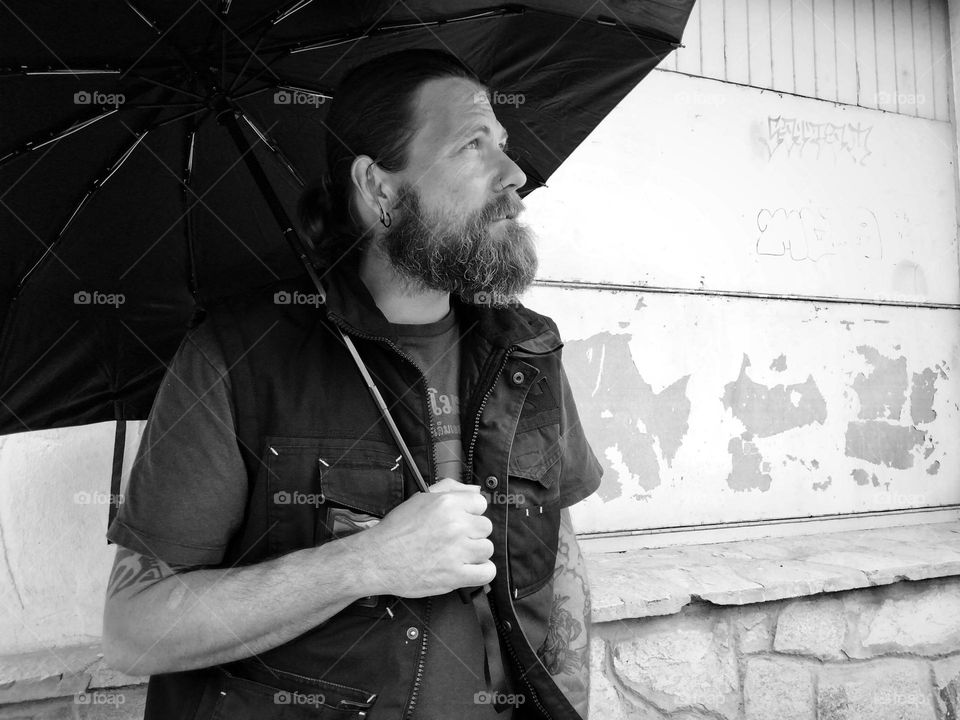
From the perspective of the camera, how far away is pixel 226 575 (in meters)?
1.32

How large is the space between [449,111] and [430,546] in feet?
3.80

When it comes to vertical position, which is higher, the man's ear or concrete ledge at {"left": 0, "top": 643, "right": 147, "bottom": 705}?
the man's ear

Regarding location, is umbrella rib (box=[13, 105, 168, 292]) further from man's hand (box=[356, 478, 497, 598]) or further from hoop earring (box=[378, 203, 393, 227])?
man's hand (box=[356, 478, 497, 598])

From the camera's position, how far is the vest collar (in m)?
1.55

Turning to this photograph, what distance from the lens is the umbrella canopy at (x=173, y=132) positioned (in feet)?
5.10

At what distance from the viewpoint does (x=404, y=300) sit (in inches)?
71.4

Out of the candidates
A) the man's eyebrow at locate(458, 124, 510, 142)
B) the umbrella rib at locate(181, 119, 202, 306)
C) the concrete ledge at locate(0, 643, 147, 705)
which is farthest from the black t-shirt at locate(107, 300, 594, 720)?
the concrete ledge at locate(0, 643, 147, 705)

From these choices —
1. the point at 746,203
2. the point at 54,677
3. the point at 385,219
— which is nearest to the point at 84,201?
the point at 385,219

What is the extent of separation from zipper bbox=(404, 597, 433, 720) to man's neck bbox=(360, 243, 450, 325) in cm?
69

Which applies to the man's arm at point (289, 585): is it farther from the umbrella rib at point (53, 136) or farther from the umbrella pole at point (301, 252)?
the umbrella rib at point (53, 136)

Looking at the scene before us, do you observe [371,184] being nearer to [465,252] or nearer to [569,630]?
[465,252]

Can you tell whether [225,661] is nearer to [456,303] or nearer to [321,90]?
[456,303]

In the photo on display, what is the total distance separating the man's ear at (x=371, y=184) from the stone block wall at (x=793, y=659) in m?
1.84

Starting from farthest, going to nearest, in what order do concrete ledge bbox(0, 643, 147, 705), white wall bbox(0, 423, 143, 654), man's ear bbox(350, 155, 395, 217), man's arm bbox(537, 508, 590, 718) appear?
1. white wall bbox(0, 423, 143, 654)
2. concrete ledge bbox(0, 643, 147, 705)
3. man's ear bbox(350, 155, 395, 217)
4. man's arm bbox(537, 508, 590, 718)
